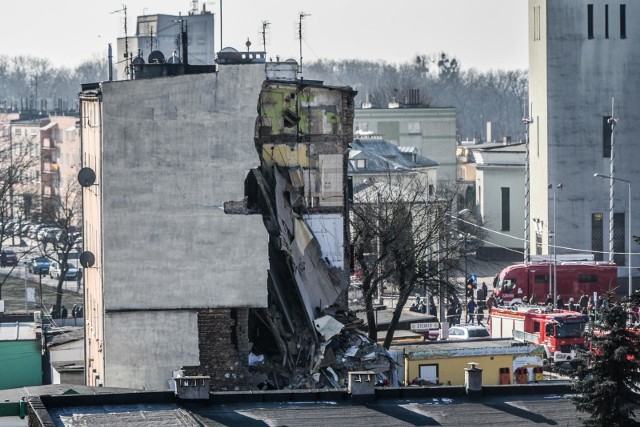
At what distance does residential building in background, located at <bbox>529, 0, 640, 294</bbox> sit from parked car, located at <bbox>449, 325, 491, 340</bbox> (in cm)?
2529

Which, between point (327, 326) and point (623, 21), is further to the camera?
point (623, 21)

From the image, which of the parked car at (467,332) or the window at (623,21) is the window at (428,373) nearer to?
the parked car at (467,332)

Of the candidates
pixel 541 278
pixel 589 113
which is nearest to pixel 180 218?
pixel 541 278

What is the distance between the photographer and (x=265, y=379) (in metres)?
44.0

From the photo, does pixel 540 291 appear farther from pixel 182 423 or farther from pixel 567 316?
pixel 182 423

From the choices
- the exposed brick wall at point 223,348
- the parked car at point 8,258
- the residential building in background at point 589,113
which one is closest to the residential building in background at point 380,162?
the residential building in background at point 589,113

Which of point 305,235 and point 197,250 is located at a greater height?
point 305,235

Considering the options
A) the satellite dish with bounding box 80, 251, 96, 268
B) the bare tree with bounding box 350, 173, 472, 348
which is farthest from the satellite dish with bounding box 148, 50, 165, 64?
the bare tree with bounding box 350, 173, 472, 348

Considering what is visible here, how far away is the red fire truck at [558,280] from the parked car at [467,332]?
517 inches

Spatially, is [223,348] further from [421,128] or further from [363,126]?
[363,126]

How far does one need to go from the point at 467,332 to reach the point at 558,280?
1474 cm

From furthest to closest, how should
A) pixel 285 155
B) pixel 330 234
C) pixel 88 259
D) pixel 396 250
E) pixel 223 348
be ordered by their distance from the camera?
pixel 396 250 < pixel 88 259 < pixel 330 234 < pixel 285 155 < pixel 223 348

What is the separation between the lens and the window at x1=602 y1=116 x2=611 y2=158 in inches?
3398

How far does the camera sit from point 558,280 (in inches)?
2936
